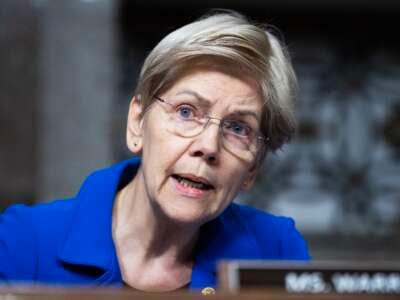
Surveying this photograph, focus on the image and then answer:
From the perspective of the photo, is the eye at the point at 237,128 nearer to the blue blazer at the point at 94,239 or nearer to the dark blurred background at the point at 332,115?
the blue blazer at the point at 94,239

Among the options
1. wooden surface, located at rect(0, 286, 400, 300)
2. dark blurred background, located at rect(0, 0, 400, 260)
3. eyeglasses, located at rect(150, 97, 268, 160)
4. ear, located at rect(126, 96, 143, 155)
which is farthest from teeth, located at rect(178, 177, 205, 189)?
dark blurred background, located at rect(0, 0, 400, 260)

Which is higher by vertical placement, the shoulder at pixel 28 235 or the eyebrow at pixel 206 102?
the eyebrow at pixel 206 102

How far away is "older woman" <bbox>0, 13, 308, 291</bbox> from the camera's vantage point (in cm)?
193

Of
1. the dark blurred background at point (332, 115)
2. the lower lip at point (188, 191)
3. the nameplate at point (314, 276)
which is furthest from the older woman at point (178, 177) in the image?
the dark blurred background at point (332, 115)

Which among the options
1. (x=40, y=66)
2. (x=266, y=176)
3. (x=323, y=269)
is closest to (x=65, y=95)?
(x=40, y=66)

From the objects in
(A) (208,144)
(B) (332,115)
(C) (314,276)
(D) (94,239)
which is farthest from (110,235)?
(B) (332,115)

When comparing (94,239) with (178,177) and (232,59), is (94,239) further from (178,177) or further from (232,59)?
(232,59)

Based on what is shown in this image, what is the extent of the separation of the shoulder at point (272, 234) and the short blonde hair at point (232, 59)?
0.98 feet

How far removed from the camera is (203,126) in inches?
76.2

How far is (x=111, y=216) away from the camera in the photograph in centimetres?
212

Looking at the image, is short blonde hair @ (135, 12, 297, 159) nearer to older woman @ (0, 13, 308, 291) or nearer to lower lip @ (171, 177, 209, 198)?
older woman @ (0, 13, 308, 291)

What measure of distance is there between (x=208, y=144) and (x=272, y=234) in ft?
1.64

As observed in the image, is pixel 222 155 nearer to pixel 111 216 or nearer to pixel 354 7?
pixel 111 216

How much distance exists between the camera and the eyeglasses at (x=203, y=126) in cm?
194
